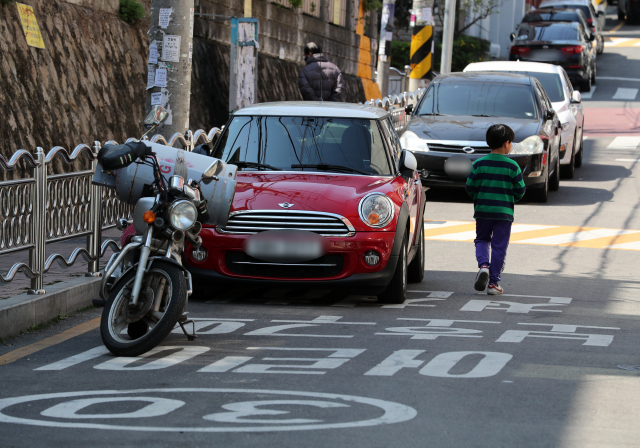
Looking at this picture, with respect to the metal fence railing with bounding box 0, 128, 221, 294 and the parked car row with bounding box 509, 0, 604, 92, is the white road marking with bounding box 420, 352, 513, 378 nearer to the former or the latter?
the metal fence railing with bounding box 0, 128, 221, 294

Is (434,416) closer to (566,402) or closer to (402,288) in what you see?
(566,402)

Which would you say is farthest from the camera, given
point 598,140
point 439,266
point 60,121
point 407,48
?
point 407,48

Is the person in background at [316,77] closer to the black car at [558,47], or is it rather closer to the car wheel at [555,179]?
the car wheel at [555,179]

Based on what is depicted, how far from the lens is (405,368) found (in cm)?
611

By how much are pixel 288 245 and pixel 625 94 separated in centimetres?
3025

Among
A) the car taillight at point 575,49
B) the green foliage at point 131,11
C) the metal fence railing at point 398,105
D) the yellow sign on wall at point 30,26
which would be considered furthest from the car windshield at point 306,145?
the car taillight at point 575,49

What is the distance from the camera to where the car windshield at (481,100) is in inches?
617

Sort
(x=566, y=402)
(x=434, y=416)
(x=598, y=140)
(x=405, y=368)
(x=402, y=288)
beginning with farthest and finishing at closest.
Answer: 1. (x=598, y=140)
2. (x=402, y=288)
3. (x=405, y=368)
4. (x=566, y=402)
5. (x=434, y=416)

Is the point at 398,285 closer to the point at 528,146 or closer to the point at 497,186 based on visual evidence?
the point at 497,186

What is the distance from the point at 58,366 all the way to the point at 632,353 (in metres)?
3.48

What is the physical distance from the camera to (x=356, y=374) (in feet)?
19.5

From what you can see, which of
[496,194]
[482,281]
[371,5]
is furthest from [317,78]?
[371,5]

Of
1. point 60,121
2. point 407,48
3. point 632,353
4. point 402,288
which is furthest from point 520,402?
point 407,48

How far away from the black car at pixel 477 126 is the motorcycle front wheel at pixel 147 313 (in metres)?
8.20
